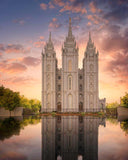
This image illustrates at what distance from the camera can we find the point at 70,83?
6172 centimetres

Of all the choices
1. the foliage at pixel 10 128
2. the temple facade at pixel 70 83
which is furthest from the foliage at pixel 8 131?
the temple facade at pixel 70 83

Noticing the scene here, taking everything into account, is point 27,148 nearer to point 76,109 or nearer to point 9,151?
point 9,151

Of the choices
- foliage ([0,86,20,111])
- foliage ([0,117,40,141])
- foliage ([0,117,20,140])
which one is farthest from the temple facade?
foliage ([0,117,20,140])

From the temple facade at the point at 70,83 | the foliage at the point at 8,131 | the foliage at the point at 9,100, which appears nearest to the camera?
the foliage at the point at 8,131

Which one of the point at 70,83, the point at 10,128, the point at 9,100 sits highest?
the point at 70,83

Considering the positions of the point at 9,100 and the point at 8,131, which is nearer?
the point at 8,131

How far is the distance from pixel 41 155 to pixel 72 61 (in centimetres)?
5514

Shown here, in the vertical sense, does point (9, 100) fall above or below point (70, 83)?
below

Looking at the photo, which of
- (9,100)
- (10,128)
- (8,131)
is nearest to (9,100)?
(9,100)

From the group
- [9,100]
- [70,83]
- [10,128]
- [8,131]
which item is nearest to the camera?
[8,131]

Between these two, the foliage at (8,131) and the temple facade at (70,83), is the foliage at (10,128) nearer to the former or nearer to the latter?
the foliage at (8,131)

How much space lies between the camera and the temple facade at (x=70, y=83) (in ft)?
200

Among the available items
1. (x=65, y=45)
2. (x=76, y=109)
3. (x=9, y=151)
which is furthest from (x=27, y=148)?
(x=65, y=45)

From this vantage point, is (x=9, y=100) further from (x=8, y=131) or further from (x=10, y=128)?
(x=8, y=131)
